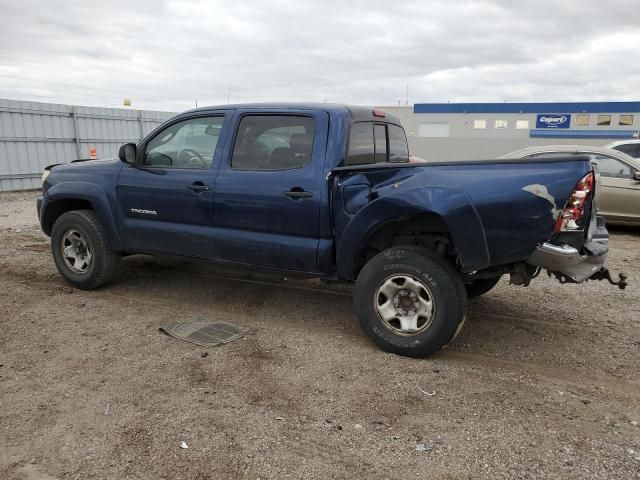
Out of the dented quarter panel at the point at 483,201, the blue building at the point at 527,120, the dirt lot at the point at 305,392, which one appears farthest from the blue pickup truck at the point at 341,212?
the blue building at the point at 527,120

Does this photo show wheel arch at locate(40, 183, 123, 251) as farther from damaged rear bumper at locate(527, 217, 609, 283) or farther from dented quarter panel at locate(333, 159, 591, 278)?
damaged rear bumper at locate(527, 217, 609, 283)

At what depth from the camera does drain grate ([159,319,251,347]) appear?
426 cm

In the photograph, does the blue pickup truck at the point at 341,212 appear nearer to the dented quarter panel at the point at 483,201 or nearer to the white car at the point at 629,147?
the dented quarter panel at the point at 483,201

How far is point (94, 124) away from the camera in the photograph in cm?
1731

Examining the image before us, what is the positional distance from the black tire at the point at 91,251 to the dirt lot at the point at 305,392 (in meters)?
0.17

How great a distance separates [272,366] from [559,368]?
6.86 feet

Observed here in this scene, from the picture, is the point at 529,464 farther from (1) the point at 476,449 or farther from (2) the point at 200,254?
(2) the point at 200,254

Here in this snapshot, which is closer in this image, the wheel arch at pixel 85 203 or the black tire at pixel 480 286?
the black tire at pixel 480 286

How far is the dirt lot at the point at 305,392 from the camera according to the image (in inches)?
107

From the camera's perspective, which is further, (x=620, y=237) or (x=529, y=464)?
(x=620, y=237)

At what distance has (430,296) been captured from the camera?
3.77m

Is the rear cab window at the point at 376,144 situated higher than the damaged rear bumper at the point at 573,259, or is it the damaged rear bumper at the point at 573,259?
the rear cab window at the point at 376,144

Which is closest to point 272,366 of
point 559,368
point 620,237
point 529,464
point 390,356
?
point 390,356

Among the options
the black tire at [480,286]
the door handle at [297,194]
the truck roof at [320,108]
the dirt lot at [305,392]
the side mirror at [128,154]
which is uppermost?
the truck roof at [320,108]
